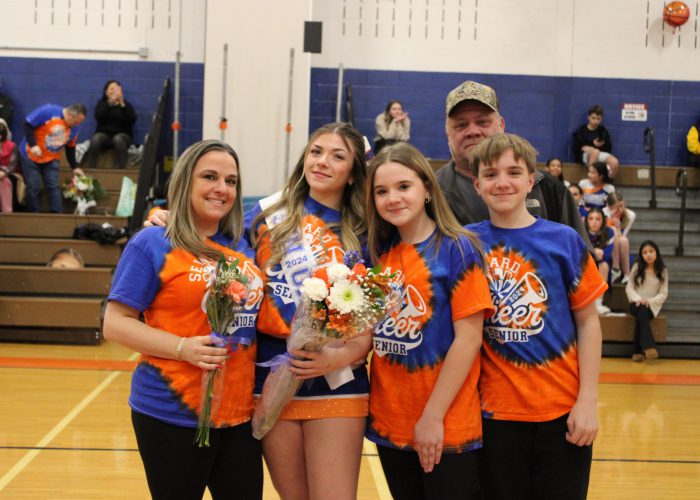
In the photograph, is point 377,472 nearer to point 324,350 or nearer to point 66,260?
point 324,350

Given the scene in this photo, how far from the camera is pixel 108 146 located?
10578 millimetres

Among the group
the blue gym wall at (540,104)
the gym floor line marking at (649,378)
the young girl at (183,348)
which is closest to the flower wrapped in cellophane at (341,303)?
the young girl at (183,348)

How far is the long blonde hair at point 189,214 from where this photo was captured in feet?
7.92

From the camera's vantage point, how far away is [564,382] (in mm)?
2424

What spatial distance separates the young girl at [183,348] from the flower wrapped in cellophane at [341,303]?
0.70ft

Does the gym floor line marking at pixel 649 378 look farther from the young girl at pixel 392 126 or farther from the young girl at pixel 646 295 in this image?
the young girl at pixel 392 126

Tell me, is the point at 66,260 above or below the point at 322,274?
below

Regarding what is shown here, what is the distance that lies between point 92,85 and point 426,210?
31.2 ft

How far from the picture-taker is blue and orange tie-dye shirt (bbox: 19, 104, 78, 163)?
31.3ft

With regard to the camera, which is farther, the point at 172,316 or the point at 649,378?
the point at 649,378

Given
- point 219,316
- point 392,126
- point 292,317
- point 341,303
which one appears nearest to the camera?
point 341,303

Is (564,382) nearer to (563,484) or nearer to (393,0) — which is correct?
(563,484)

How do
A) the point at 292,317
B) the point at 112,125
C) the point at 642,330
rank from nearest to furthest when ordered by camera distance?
the point at 292,317
the point at 642,330
the point at 112,125

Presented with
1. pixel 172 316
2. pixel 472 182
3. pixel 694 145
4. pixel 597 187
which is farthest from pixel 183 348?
pixel 694 145
